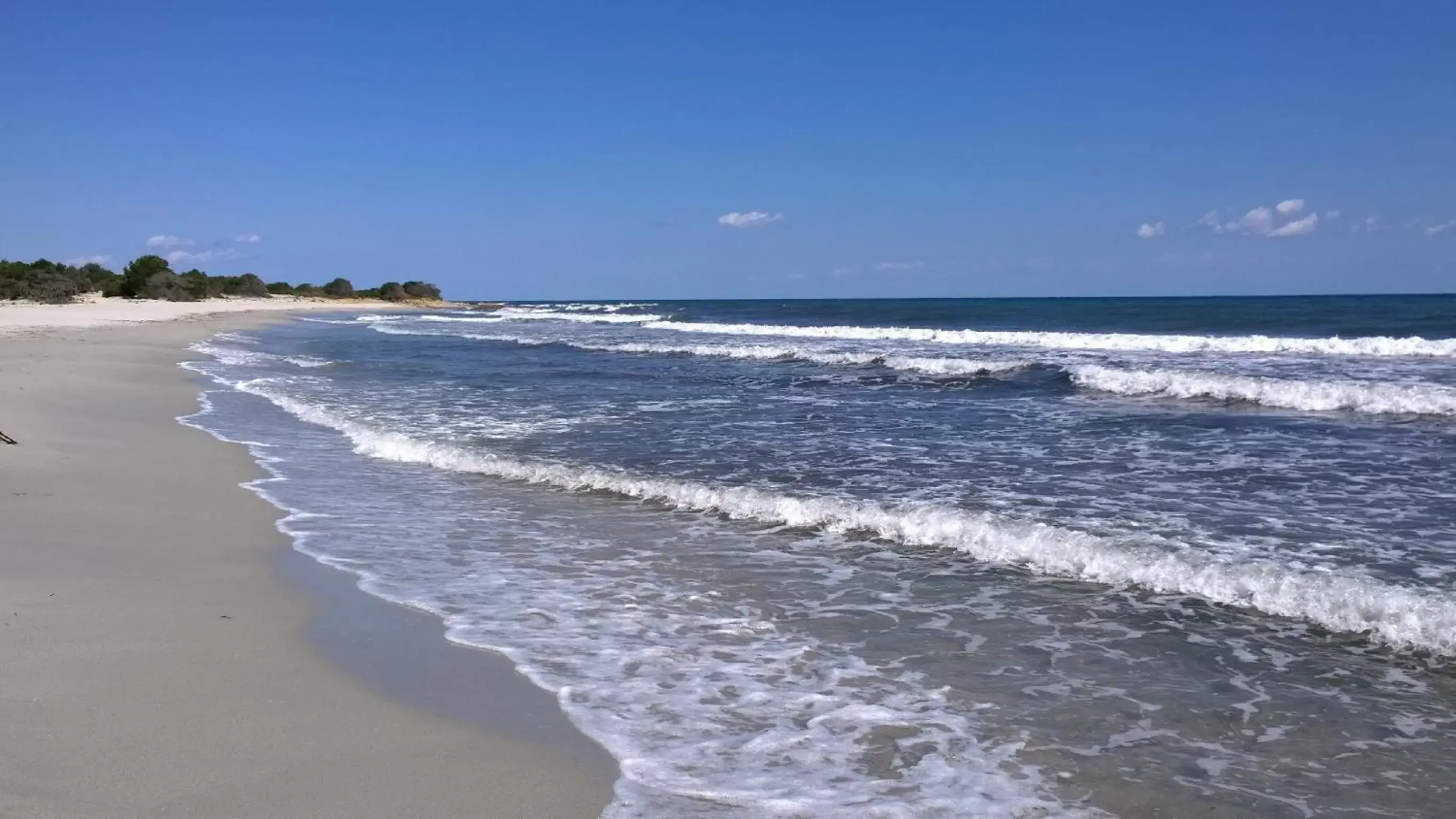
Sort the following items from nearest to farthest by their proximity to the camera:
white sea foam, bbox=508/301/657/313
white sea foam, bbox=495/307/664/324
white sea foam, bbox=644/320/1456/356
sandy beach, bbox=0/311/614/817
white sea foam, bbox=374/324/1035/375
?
sandy beach, bbox=0/311/614/817 → white sea foam, bbox=374/324/1035/375 → white sea foam, bbox=644/320/1456/356 → white sea foam, bbox=495/307/664/324 → white sea foam, bbox=508/301/657/313

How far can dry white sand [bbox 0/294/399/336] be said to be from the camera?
28172mm

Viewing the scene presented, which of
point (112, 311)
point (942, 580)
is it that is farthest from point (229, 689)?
point (112, 311)

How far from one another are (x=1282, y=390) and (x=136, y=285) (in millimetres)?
61551

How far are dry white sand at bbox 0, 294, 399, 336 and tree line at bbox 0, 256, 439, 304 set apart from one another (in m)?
0.95

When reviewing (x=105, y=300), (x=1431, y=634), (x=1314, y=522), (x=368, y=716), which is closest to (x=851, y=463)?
(x=1314, y=522)

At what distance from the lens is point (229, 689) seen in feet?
12.4

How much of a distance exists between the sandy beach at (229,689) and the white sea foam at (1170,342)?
21943mm

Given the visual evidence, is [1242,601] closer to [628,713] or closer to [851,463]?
[628,713]

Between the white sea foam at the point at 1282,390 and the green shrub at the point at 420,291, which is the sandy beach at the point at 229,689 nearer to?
the white sea foam at the point at 1282,390

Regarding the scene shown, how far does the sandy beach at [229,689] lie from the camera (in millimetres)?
2973

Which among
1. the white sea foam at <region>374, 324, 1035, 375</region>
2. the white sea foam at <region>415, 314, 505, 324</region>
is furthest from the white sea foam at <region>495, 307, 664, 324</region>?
the white sea foam at <region>374, 324, 1035, 375</region>

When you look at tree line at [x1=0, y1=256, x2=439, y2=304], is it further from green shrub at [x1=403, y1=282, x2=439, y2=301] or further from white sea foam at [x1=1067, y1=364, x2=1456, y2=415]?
white sea foam at [x1=1067, y1=364, x2=1456, y2=415]

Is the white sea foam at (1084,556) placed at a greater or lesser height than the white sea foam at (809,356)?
lesser

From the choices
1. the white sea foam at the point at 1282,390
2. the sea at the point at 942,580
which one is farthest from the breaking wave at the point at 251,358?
the white sea foam at the point at 1282,390
